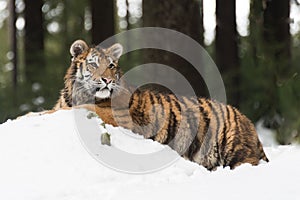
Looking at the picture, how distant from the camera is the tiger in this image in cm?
593

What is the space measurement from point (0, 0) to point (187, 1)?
42.4 ft

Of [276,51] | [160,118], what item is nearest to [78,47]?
[160,118]

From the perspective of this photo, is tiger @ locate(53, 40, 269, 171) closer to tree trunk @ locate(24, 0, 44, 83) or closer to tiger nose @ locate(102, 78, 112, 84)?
tiger nose @ locate(102, 78, 112, 84)

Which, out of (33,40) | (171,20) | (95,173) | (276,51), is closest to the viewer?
(95,173)

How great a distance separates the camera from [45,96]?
1297 centimetres

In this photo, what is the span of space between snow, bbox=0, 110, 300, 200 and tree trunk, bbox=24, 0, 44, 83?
840cm

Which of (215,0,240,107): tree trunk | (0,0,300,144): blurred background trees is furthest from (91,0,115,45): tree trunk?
(215,0,240,107): tree trunk

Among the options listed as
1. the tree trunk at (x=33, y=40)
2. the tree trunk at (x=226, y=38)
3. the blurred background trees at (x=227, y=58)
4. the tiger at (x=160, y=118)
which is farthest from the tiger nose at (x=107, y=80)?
the tree trunk at (x=33, y=40)

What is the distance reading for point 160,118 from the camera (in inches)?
239

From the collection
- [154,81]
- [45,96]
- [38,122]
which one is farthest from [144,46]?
[45,96]

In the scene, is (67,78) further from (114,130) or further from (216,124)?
(216,124)

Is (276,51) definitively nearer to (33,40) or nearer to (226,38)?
(226,38)

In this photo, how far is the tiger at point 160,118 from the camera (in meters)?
5.93

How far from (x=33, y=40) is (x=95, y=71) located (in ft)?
28.6
